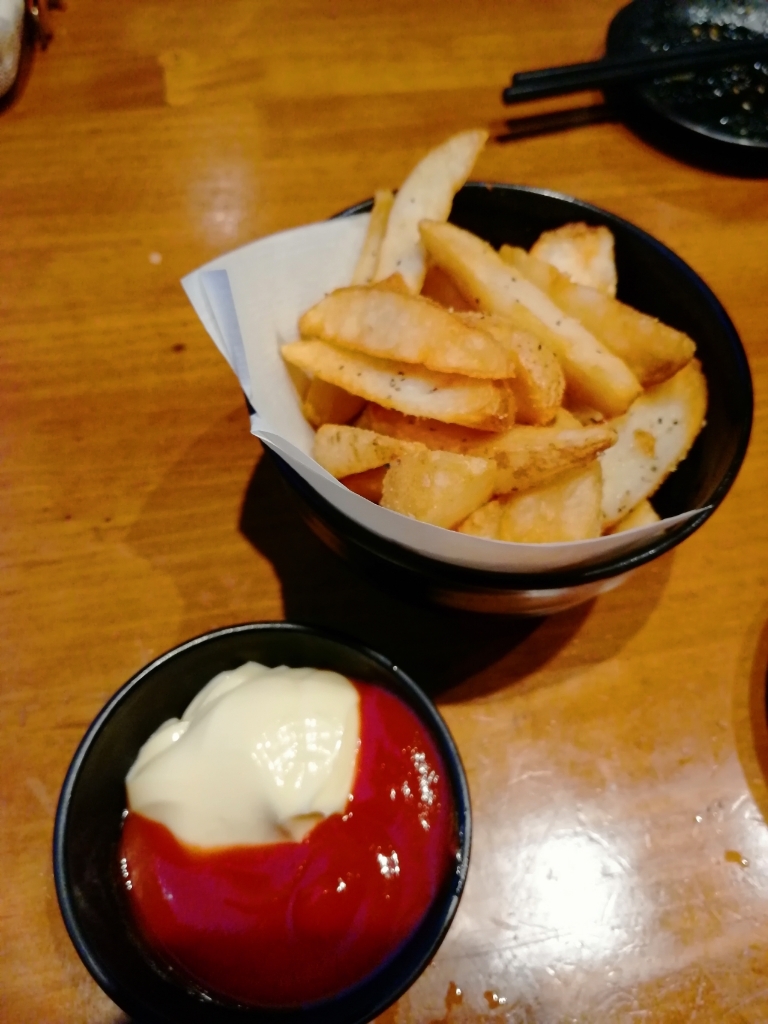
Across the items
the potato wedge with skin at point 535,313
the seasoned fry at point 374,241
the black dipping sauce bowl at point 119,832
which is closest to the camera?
the black dipping sauce bowl at point 119,832

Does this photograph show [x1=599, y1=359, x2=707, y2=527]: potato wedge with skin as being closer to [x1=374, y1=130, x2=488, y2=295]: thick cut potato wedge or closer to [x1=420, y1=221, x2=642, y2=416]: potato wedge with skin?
[x1=420, y1=221, x2=642, y2=416]: potato wedge with skin

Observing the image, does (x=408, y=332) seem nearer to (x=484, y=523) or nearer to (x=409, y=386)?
(x=409, y=386)

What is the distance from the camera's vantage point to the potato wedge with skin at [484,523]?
64cm

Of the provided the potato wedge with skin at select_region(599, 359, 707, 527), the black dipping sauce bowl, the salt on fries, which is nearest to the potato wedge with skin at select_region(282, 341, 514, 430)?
the salt on fries

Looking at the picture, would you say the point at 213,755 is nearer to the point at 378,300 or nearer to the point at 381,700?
the point at 381,700

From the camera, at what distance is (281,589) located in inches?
34.7

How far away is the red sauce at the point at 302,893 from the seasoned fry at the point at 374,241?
1.56 feet

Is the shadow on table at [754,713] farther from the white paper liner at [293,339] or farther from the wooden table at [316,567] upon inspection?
the white paper liner at [293,339]

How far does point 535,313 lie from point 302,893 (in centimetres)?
55

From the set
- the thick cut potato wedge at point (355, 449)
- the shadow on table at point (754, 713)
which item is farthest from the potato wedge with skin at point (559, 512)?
the shadow on table at point (754, 713)

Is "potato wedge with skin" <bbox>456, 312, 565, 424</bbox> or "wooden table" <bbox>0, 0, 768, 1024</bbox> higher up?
"potato wedge with skin" <bbox>456, 312, 565, 424</bbox>

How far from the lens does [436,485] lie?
1.95 feet

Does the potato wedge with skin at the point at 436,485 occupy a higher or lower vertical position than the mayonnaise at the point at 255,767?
higher

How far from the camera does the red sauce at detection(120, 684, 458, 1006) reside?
0.59 meters
